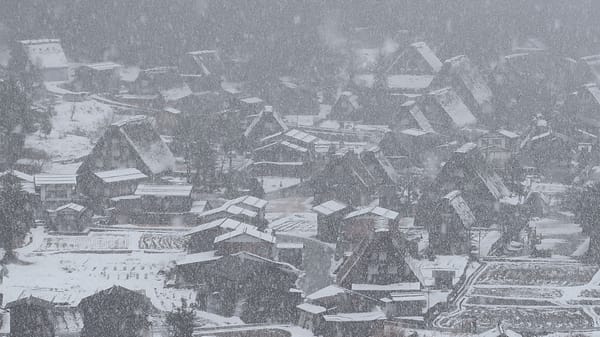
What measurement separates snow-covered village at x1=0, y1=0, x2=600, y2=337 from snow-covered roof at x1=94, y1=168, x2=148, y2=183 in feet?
0.29

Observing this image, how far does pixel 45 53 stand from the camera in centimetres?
3912

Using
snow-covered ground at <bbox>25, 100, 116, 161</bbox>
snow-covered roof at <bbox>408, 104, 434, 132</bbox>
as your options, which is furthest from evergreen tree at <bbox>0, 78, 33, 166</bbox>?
snow-covered roof at <bbox>408, 104, 434, 132</bbox>

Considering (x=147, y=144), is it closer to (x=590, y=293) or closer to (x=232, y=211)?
(x=232, y=211)

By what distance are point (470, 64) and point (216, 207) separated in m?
18.8

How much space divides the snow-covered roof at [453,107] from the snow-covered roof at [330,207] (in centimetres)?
1166

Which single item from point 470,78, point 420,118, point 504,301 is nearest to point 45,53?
point 420,118

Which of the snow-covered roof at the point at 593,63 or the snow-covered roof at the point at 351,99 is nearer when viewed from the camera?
the snow-covered roof at the point at 351,99

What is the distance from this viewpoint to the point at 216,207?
1073 inches

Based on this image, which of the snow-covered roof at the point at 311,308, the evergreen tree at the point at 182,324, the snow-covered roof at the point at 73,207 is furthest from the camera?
the snow-covered roof at the point at 73,207

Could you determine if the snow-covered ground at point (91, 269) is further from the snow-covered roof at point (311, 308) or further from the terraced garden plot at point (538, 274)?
the terraced garden plot at point (538, 274)

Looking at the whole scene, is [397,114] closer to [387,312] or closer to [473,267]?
[473,267]

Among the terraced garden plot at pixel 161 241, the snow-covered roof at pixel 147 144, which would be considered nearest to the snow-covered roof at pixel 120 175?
the snow-covered roof at pixel 147 144

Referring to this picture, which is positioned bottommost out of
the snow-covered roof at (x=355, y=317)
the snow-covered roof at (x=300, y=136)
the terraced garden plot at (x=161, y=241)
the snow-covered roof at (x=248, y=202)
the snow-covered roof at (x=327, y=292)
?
the snow-covered roof at (x=355, y=317)

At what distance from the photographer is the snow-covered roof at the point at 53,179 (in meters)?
27.2
